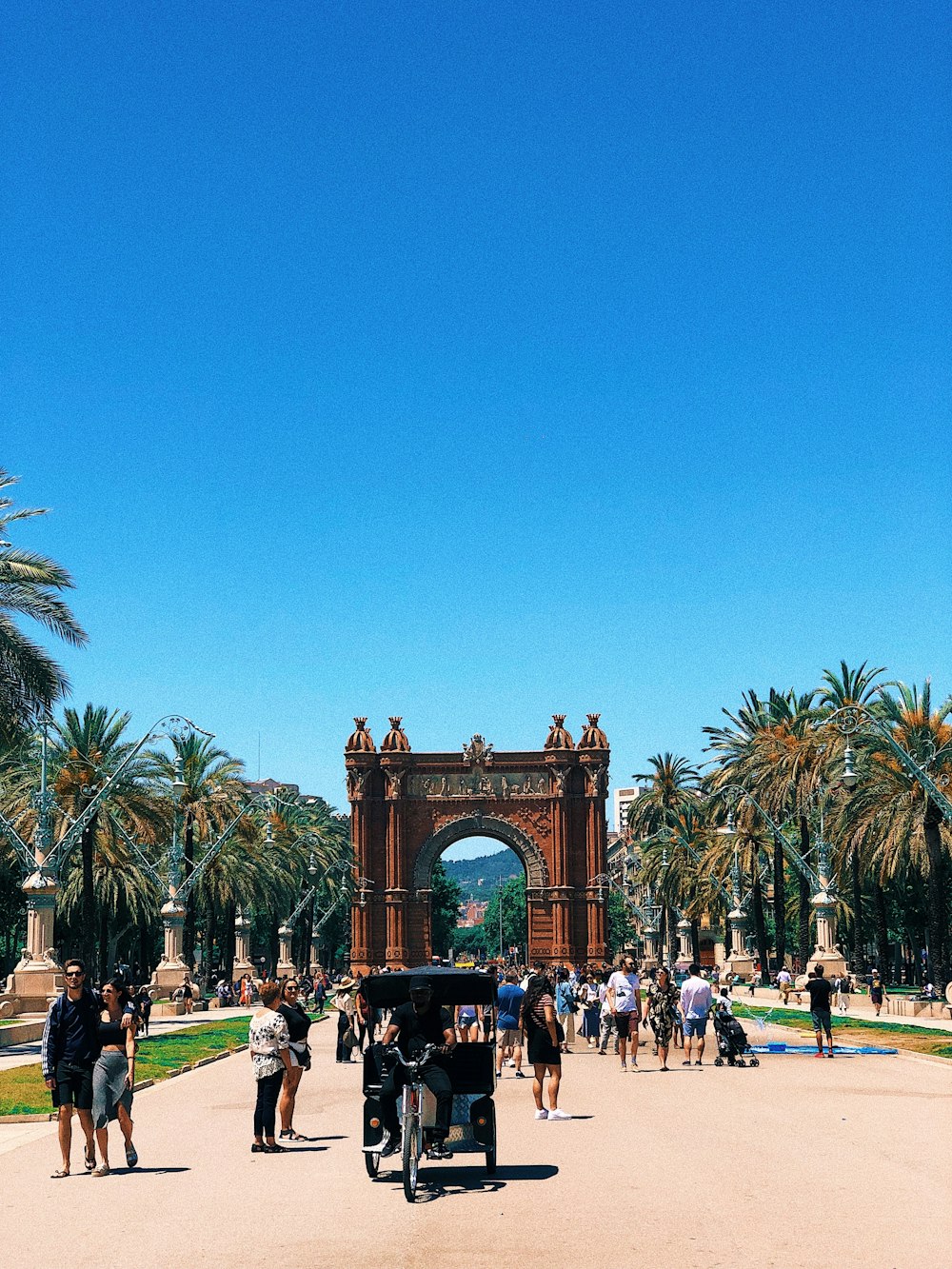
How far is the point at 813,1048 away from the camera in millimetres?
27812

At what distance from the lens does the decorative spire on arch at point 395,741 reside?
91688mm

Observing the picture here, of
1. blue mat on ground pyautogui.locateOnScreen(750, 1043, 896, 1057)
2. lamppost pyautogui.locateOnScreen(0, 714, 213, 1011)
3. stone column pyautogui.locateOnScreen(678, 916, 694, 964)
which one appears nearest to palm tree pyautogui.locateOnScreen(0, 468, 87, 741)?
lamppost pyautogui.locateOnScreen(0, 714, 213, 1011)

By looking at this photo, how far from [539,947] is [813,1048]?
62.4 metres

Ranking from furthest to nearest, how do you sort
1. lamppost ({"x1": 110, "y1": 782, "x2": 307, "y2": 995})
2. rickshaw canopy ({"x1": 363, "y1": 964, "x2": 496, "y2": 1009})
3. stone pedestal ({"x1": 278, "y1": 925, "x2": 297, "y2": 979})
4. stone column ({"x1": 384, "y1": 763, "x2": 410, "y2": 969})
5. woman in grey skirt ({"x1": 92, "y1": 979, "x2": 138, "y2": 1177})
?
stone column ({"x1": 384, "y1": 763, "x2": 410, "y2": 969}), stone pedestal ({"x1": 278, "y1": 925, "x2": 297, "y2": 979}), lamppost ({"x1": 110, "y1": 782, "x2": 307, "y2": 995}), rickshaw canopy ({"x1": 363, "y1": 964, "x2": 496, "y2": 1009}), woman in grey skirt ({"x1": 92, "y1": 979, "x2": 138, "y2": 1177})

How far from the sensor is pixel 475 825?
90.4 m

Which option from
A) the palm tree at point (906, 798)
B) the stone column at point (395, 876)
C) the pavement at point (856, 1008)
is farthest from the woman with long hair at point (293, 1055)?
the stone column at point (395, 876)

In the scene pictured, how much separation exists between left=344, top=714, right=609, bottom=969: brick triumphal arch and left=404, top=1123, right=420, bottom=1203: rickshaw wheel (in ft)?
260

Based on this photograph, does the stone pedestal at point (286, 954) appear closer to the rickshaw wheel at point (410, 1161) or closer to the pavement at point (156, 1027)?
the pavement at point (156, 1027)

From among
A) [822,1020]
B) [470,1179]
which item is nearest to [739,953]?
[822,1020]

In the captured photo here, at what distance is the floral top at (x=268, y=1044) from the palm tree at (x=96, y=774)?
29.1m

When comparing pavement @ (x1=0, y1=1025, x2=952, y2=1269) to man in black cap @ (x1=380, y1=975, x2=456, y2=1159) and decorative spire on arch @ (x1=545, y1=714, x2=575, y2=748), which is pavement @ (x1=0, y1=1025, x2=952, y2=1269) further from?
decorative spire on arch @ (x1=545, y1=714, x2=575, y2=748)

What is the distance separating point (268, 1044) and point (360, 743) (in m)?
79.4

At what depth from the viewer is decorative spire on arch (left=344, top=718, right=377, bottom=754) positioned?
301 ft

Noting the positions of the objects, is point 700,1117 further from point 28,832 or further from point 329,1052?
point 28,832
